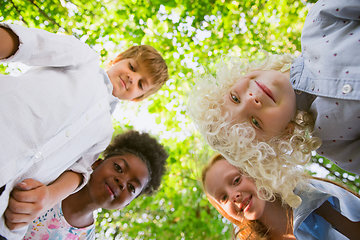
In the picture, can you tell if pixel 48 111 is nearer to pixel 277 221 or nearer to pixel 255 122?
pixel 255 122

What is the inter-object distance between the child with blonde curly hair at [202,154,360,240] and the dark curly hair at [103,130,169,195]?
27.1 inches

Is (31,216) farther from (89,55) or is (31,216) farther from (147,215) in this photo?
(147,215)

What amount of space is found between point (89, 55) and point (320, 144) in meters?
2.02

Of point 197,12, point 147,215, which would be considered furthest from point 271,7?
point 147,215

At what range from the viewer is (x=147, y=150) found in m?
2.86

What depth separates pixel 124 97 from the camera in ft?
8.20

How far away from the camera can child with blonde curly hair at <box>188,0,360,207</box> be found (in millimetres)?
1333

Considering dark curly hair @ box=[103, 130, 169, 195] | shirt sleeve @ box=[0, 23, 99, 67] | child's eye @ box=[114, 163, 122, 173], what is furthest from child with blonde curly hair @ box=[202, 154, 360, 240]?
shirt sleeve @ box=[0, 23, 99, 67]

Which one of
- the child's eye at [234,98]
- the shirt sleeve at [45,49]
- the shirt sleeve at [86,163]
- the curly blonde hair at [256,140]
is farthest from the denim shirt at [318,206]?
the shirt sleeve at [45,49]

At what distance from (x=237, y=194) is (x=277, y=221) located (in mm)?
664

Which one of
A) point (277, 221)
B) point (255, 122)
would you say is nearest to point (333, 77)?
point (255, 122)

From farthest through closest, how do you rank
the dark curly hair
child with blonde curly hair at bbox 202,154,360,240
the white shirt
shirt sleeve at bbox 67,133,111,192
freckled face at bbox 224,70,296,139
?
the dark curly hair, child with blonde curly hair at bbox 202,154,360,240, shirt sleeve at bbox 67,133,111,192, freckled face at bbox 224,70,296,139, the white shirt

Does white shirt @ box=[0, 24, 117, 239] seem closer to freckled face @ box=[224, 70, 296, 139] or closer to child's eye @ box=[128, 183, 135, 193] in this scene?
child's eye @ box=[128, 183, 135, 193]

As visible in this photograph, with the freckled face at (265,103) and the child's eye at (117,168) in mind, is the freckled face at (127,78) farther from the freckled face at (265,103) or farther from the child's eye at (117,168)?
the freckled face at (265,103)
